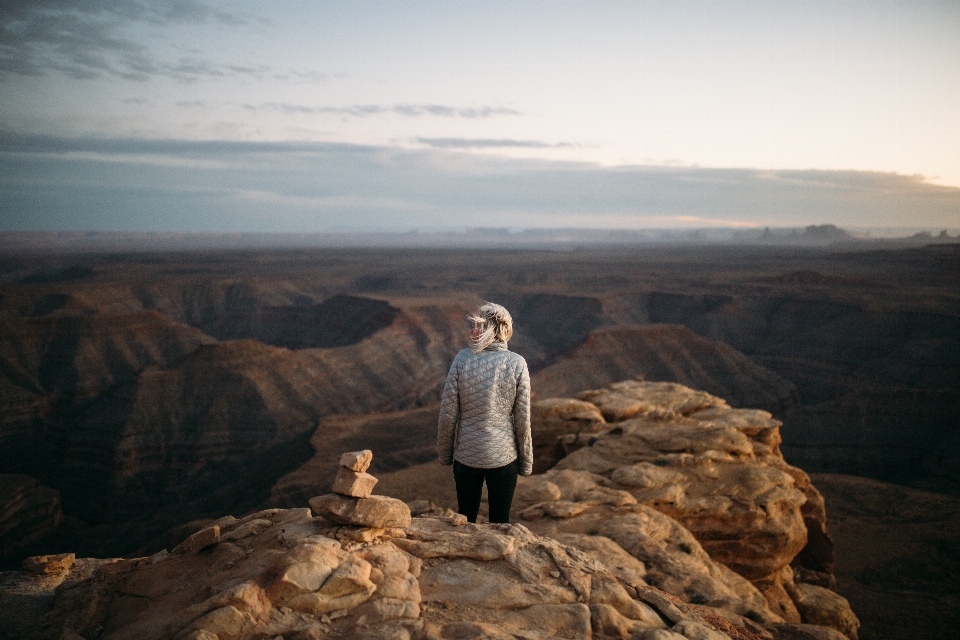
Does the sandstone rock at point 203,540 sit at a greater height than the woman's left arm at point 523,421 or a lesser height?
lesser

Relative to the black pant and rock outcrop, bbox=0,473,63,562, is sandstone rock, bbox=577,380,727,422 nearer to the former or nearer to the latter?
the black pant

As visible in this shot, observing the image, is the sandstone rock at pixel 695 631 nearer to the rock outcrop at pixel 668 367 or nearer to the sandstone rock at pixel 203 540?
the sandstone rock at pixel 203 540

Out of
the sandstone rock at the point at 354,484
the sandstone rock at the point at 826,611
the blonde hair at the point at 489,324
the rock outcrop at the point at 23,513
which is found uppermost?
the blonde hair at the point at 489,324

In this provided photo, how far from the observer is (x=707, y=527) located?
1120 cm

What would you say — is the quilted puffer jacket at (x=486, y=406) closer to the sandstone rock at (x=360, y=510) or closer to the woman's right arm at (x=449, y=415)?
the woman's right arm at (x=449, y=415)

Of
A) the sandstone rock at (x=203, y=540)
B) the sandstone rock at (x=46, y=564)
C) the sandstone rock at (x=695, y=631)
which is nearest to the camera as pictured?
the sandstone rock at (x=695, y=631)

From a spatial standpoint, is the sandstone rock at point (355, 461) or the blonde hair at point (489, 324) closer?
the sandstone rock at point (355, 461)

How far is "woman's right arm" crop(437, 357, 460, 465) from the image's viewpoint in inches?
205

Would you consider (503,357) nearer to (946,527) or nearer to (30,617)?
(30,617)

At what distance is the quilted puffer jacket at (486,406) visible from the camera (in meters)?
5.16

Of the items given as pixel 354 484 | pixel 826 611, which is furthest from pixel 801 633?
pixel 354 484

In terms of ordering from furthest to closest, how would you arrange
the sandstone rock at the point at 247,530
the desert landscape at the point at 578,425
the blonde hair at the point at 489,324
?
the desert landscape at the point at 578,425 < the sandstone rock at the point at 247,530 < the blonde hair at the point at 489,324

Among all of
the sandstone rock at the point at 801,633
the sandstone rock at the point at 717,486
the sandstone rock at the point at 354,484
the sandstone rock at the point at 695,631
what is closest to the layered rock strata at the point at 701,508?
the sandstone rock at the point at 717,486

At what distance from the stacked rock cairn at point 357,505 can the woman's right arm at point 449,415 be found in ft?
2.19
